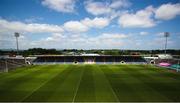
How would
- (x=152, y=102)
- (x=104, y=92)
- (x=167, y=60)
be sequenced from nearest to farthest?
(x=152, y=102) → (x=104, y=92) → (x=167, y=60)

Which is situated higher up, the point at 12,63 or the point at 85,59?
the point at 12,63

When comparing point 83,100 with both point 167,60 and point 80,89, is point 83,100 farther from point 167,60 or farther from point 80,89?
point 167,60

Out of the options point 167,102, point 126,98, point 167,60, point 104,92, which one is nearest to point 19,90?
point 104,92

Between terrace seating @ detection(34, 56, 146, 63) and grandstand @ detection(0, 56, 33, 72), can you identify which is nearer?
grandstand @ detection(0, 56, 33, 72)

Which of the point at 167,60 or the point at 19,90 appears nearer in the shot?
the point at 19,90

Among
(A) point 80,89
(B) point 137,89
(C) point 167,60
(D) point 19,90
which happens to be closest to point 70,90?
(A) point 80,89

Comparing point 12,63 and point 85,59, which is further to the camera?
point 85,59

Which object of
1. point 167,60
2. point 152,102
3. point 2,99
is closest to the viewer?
point 152,102

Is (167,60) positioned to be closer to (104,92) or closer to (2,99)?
(104,92)

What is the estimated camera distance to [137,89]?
2269 centimetres

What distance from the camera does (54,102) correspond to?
1733 centimetres

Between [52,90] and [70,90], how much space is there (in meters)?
2.19

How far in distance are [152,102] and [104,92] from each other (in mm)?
5815

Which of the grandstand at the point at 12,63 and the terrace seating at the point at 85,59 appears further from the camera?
the terrace seating at the point at 85,59
